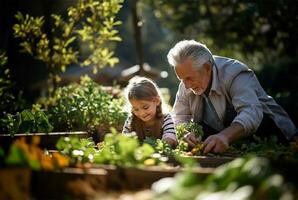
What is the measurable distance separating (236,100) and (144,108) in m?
0.85

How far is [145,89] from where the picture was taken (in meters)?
5.30

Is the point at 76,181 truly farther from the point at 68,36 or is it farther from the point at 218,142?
the point at 68,36

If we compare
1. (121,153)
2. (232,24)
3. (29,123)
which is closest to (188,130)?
(29,123)

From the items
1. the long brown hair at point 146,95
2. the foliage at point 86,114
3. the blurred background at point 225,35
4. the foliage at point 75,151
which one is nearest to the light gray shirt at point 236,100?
the long brown hair at point 146,95

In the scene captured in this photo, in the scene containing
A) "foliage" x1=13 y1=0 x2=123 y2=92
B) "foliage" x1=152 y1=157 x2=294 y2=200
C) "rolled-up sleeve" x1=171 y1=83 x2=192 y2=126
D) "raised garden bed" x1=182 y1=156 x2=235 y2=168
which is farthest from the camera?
"foliage" x1=13 y1=0 x2=123 y2=92

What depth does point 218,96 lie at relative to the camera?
5352 millimetres

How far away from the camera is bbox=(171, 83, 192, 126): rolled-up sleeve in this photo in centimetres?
567

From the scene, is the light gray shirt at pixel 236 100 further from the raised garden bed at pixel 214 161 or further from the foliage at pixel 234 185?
the foliage at pixel 234 185

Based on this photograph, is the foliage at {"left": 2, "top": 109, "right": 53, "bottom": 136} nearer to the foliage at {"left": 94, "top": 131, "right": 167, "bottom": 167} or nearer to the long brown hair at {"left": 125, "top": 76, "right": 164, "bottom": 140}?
the long brown hair at {"left": 125, "top": 76, "right": 164, "bottom": 140}

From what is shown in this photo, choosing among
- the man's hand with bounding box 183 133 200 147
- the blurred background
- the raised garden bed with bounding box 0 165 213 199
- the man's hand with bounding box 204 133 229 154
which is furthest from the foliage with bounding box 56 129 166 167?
the blurred background

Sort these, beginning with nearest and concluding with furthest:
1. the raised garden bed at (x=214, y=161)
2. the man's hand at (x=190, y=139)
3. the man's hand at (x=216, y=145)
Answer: the raised garden bed at (x=214, y=161)
the man's hand at (x=216, y=145)
the man's hand at (x=190, y=139)

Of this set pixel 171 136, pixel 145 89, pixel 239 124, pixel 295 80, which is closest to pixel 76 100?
pixel 145 89

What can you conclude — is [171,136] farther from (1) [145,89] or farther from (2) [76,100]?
(2) [76,100]

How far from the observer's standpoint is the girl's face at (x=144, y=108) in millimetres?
5254
